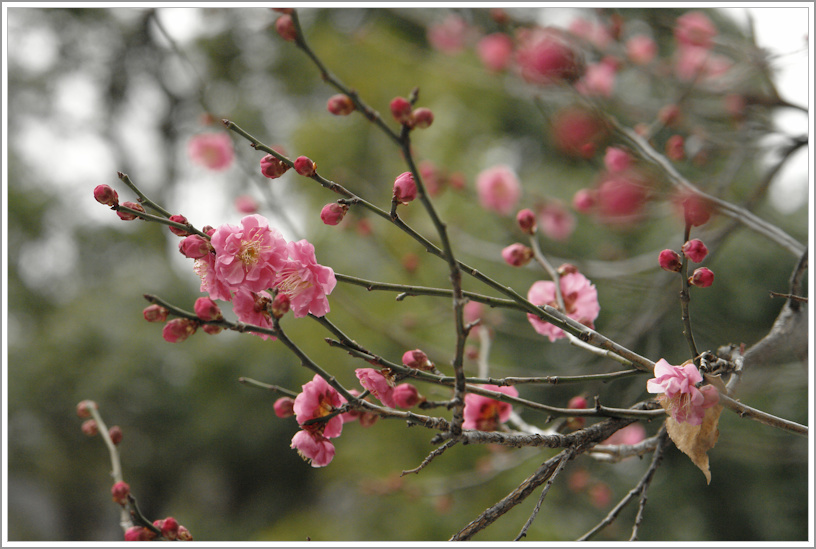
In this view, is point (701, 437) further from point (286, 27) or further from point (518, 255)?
point (286, 27)

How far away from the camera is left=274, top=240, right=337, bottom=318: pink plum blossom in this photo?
0.43 m

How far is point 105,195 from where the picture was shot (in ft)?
1.43

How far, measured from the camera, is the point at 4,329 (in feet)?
2.63

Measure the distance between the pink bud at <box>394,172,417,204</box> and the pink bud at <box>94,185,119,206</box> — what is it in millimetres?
228

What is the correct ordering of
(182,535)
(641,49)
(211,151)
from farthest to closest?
1. (641,49)
2. (211,151)
3. (182,535)

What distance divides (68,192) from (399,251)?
2.90 meters

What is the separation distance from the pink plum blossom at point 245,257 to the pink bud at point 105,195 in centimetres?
9

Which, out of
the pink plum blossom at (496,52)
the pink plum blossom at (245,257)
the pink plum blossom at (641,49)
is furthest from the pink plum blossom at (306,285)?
the pink plum blossom at (641,49)

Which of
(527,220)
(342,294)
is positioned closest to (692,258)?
(527,220)

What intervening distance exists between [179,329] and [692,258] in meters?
0.44

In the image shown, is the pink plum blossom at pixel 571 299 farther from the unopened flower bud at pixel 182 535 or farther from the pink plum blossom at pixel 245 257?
the unopened flower bud at pixel 182 535

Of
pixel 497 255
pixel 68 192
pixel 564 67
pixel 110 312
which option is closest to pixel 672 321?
pixel 497 255

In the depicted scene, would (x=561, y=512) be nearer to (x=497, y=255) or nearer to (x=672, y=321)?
(x=672, y=321)

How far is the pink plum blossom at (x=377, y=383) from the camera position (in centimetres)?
46
